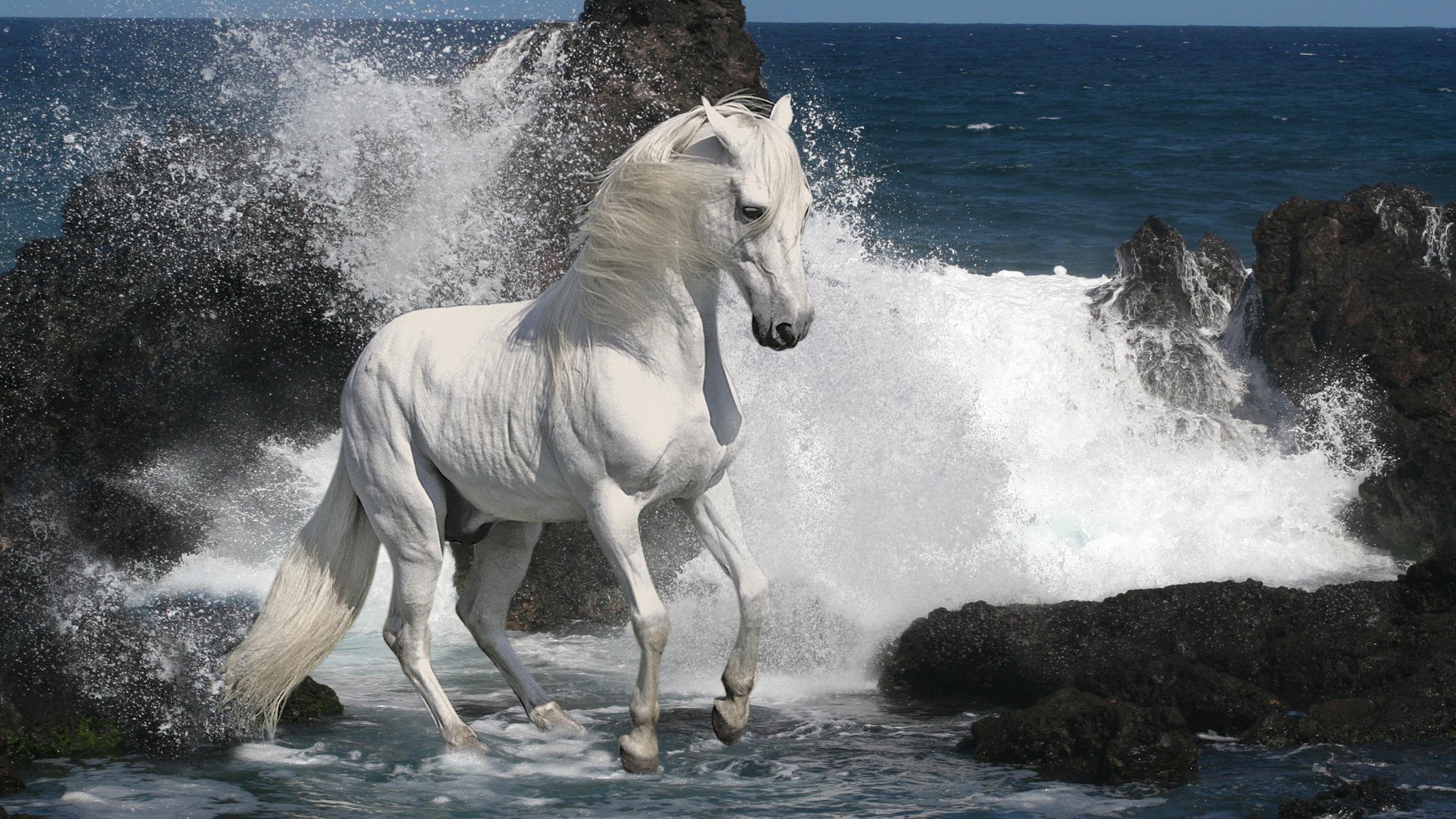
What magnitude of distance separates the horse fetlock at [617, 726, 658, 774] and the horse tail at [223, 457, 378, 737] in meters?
1.27

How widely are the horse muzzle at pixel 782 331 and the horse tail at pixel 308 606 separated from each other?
1.91 m

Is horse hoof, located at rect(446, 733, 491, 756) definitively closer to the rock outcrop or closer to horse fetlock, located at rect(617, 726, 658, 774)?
horse fetlock, located at rect(617, 726, 658, 774)

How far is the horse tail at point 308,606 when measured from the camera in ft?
16.8

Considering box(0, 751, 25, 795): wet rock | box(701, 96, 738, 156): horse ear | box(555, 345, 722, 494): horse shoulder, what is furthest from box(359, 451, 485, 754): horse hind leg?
box(701, 96, 738, 156): horse ear

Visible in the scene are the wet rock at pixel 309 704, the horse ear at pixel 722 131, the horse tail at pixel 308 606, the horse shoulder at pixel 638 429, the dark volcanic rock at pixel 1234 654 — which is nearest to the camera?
the horse ear at pixel 722 131

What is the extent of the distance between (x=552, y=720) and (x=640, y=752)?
2.95 feet

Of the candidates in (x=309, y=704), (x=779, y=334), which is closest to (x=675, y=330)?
(x=779, y=334)

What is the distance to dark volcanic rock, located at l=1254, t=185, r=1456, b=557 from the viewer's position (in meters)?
9.38

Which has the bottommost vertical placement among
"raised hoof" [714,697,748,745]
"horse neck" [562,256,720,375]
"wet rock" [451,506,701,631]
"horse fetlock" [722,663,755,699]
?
"raised hoof" [714,697,748,745]

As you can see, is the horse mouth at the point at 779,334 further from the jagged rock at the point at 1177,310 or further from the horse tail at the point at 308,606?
the jagged rock at the point at 1177,310

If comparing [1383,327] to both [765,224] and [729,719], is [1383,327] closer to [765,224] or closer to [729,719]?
[729,719]

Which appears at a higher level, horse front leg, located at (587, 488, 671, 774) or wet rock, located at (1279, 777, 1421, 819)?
horse front leg, located at (587, 488, 671, 774)

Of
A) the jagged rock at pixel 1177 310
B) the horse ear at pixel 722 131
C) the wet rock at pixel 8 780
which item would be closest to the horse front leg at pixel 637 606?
the horse ear at pixel 722 131

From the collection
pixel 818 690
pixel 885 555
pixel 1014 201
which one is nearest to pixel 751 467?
pixel 885 555
